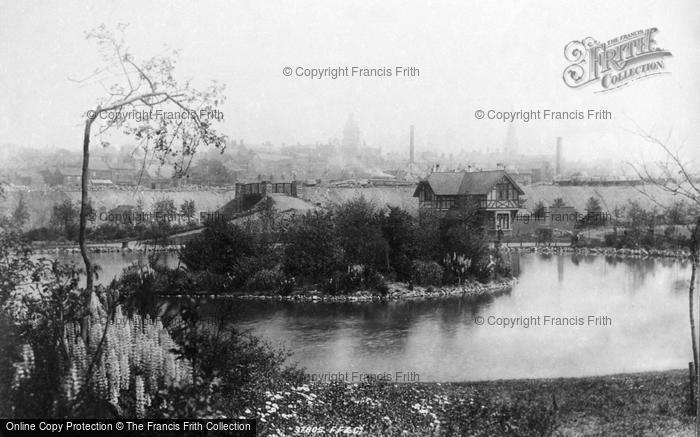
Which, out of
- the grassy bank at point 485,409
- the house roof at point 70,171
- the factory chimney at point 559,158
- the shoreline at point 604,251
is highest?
the factory chimney at point 559,158

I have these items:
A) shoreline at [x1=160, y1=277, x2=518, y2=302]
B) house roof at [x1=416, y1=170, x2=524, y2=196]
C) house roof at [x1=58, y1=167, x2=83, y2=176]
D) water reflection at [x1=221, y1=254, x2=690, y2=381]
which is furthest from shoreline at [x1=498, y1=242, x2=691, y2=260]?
house roof at [x1=58, y1=167, x2=83, y2=176]

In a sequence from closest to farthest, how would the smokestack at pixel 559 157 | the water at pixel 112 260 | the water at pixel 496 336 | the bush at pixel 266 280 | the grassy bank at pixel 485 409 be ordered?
the grassy bank at pixel 485 409 → the water at pixel 112 260 → the water at pixel 496 336 → the smokestack at pixel 559 157 → the bush at pixel 266 280

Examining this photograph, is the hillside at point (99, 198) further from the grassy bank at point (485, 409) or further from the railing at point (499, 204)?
the railing at point (499, 204)

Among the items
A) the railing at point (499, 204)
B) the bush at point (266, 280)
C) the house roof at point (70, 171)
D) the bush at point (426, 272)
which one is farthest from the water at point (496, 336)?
the railing at point (499, 204)

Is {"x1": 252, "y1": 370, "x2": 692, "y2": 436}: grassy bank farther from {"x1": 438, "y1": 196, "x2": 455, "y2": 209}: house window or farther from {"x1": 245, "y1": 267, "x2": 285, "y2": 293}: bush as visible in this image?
{"x1": 438, "y1": 196, "x2": 455, "y2": 209}: house window

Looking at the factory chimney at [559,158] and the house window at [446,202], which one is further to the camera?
the house window at [446,202]

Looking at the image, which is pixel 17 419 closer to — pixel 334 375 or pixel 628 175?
pixel 334 375

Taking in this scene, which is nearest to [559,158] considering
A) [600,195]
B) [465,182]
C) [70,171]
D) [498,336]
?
[465,182]
